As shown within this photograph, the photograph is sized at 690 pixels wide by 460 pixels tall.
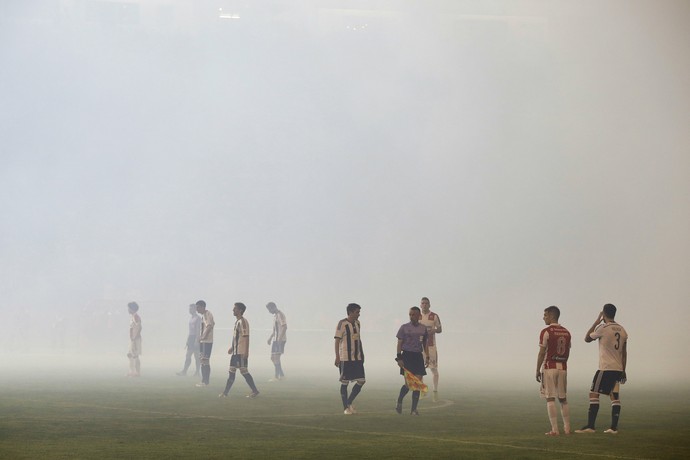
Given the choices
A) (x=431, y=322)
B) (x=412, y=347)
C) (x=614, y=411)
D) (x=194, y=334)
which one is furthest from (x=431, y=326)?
(x=194, y=334)

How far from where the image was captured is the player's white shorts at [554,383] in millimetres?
15523

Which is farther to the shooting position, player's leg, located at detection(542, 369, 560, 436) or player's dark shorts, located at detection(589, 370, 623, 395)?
player's dark shorts, located at detection(589, 370, 623, 395)

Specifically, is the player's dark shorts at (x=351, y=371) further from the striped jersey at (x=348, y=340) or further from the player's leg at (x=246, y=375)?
the player's leg at (x=246, y=375)

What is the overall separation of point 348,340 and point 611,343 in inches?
196

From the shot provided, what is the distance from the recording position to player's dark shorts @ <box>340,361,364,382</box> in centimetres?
1888

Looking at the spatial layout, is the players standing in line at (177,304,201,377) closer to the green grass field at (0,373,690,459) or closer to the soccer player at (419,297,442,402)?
the green grass field at (0,373,690,459)

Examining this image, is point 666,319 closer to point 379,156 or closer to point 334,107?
point 379,156

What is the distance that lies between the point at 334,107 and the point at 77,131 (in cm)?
1858

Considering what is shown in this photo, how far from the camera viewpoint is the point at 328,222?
67438 mm

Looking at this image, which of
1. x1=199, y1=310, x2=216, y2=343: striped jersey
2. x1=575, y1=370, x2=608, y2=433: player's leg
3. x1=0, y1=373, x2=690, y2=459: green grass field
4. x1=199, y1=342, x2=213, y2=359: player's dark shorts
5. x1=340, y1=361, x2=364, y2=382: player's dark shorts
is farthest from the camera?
x1=199, y1=342, x2=213, y2=359: player's dark shorts

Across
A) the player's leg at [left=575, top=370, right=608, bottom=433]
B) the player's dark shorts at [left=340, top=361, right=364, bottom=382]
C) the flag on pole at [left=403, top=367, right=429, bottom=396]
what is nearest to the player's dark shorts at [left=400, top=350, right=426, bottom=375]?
the flag on pole at [left=403, top=367, right=429, bottom=396]

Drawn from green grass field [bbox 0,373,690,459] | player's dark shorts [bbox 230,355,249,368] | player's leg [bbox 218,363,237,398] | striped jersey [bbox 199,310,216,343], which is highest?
striped jersey [bbox 199,310,216,343]

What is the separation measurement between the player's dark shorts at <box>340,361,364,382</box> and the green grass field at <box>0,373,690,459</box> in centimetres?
70

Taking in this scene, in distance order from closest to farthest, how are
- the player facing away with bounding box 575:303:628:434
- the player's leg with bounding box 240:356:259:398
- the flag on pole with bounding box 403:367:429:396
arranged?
the player facing away with bounding box 575:303:628:434, the flag on pole with bounding box 403:367:429:396, the player's leg with bounding box 240:356:259:398
